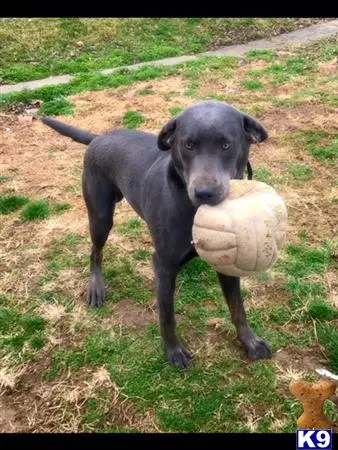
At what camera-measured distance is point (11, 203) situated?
5352 mm

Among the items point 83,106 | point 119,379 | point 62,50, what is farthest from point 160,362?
point 62,50

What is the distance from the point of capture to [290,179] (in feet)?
17.8

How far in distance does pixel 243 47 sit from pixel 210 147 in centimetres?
827

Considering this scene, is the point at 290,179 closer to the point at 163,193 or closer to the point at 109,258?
the point at 109,258

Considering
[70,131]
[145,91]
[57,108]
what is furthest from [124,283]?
[145,91]

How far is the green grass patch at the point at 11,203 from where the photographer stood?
5.29 meters

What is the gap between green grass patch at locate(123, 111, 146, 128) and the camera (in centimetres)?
673

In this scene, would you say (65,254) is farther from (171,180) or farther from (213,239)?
(213,239)

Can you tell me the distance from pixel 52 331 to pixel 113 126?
360 centimetres

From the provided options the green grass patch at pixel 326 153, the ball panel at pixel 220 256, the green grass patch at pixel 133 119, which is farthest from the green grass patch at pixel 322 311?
the green grass patch at pixel 133 119

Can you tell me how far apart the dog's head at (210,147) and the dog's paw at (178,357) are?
121 cm

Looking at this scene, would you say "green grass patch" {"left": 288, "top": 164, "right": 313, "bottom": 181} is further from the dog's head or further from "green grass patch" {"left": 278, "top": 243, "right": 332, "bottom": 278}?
the dog's head

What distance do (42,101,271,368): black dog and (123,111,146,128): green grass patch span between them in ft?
8.66

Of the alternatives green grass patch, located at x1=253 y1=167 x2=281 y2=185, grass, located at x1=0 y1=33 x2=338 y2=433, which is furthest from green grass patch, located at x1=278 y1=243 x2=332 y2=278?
green grass patch, located at x1=253 y1=167 x2=281 y2=185
